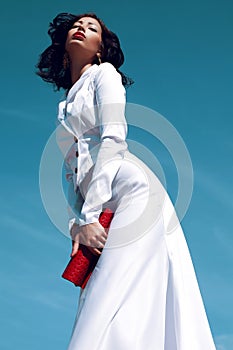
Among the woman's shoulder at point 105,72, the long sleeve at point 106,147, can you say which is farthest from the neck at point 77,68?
the long sleeve at point 106,147

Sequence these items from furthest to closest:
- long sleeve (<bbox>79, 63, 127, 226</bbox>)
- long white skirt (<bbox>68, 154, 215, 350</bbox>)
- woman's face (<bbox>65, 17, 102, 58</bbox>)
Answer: woman's face (<bbox>65, 17, 102, 58</bbox>) < long sleeve (<bbox>79, 63, 127, 226</bbox>) < long white skirt (<bbox>68, 154, 215, 350</bbox>)

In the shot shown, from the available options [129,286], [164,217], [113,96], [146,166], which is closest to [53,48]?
[113,96]

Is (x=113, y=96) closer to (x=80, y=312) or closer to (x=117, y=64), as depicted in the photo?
(x=117, y=64)

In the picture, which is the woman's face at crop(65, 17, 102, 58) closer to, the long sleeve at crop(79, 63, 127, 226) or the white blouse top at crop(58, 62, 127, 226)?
the white blouse top at crop(58, 62, 127, 226)

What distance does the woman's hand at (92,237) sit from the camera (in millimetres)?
4355

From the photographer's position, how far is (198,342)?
4.31 m

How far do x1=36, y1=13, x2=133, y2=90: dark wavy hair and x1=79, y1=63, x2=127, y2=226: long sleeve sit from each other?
29.0 inches

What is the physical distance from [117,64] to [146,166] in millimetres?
1152

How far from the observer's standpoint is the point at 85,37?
5.13 metres

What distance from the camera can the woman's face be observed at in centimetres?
512

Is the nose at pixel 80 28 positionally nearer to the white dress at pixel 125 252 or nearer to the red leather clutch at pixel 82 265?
the white dress at pixel 125 252

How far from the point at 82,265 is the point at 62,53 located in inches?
71.1

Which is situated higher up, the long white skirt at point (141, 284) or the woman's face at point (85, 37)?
the woman's face at point (85, 37)

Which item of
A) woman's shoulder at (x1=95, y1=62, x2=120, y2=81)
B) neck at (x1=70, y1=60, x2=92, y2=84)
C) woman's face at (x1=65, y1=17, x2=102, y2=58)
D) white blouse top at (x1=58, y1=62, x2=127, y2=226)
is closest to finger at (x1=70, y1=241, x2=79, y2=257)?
white blouse top at (x1=58, y1=62, x2=127, y2=226)
